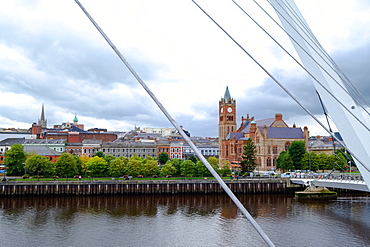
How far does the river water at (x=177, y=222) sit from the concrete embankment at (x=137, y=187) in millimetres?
2704

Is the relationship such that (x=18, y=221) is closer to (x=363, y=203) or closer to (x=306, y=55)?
(x=306, y=55)

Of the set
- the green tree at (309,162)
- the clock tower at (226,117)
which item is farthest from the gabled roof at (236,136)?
the green tree at (309,162)

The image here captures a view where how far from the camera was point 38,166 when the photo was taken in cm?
4397

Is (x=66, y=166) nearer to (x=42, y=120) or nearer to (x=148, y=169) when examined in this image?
(x=148, y=169)

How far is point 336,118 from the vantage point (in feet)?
24.4

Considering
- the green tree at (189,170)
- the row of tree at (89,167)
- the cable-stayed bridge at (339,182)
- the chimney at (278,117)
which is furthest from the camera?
the chimney at (278,117)

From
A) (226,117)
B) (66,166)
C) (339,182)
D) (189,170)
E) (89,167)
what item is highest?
(226,117)

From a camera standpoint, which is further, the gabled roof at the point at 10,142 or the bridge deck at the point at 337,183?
the gabled roof at the point at 10,142

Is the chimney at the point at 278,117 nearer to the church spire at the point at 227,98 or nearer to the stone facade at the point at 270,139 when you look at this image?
the stone facade at the point at 270,139

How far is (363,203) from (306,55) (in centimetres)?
2754

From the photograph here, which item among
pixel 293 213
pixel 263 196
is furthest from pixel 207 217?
pixel 263 196

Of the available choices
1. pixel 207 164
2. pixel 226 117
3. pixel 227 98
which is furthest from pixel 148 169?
pixel 207 164

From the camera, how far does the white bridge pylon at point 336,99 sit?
708 centimetres

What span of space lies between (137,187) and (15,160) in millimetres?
18862
